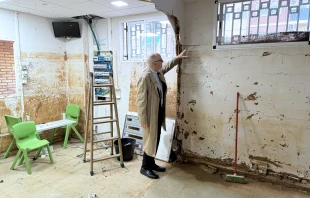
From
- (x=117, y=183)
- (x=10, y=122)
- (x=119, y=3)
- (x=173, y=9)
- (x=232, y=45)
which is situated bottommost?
(x=117, y=183)

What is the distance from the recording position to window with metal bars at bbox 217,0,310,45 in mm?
2594

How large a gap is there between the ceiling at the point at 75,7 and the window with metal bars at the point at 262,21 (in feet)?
3.72

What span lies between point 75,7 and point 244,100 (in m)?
2.91

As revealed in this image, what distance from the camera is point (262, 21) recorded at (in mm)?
2781

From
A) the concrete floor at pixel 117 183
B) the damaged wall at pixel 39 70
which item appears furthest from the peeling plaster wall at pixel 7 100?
the concrete floor at pixel 117 183

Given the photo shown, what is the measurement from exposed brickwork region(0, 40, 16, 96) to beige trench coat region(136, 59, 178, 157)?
252cm

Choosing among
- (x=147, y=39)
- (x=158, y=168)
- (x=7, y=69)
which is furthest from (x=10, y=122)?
(x=147, y=39)

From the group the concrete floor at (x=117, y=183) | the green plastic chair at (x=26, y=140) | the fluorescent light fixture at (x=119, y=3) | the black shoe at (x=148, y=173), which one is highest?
the fluorescent light fixture at (x=119, y=3)

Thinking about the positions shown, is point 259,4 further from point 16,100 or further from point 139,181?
point 16,100

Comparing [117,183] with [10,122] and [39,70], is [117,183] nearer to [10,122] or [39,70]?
[10,122]

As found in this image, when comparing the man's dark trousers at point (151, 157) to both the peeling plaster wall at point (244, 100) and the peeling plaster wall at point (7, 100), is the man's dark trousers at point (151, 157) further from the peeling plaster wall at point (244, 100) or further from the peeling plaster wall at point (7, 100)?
the peeling plaster wall at point (7, 100)

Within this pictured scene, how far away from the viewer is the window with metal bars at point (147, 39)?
143 inches

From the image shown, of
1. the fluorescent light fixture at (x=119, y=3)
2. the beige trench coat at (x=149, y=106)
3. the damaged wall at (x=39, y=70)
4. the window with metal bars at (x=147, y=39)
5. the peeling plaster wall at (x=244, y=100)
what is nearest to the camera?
the peeling plaster wall at (x=244, y=100)

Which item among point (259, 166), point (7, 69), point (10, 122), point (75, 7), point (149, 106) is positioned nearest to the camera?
point (149, 106)
